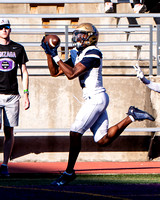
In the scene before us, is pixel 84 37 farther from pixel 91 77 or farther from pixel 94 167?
pixel 94 167

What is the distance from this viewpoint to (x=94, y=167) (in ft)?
30.8

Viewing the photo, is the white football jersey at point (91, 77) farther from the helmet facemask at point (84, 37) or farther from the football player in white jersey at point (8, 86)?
the football player in white jersey at point (8, 86)

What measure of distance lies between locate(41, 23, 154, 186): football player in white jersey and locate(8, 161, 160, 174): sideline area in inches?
63.1

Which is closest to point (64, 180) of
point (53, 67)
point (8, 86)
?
point (53, 67)

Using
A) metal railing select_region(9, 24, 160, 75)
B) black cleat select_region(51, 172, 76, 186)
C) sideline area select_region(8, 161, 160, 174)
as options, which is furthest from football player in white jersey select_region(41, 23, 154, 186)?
metal railing select_region(9, 24, 160, 75)

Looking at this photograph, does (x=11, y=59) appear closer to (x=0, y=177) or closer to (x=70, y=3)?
(x=0, y=177)

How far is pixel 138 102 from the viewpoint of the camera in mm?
10234

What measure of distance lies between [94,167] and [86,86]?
262cm

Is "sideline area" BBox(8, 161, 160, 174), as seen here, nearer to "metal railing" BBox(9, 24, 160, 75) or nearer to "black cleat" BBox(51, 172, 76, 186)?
"black cleat" BBox(51, 172, 76, 186)

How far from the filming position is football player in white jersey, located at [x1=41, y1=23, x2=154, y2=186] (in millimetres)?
6895

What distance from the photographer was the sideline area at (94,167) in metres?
8.76

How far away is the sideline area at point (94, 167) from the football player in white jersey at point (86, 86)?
160 centimetres

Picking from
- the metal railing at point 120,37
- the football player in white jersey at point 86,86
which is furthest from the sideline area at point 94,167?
the metal railing at point 120,37

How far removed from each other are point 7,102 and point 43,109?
2227mm
